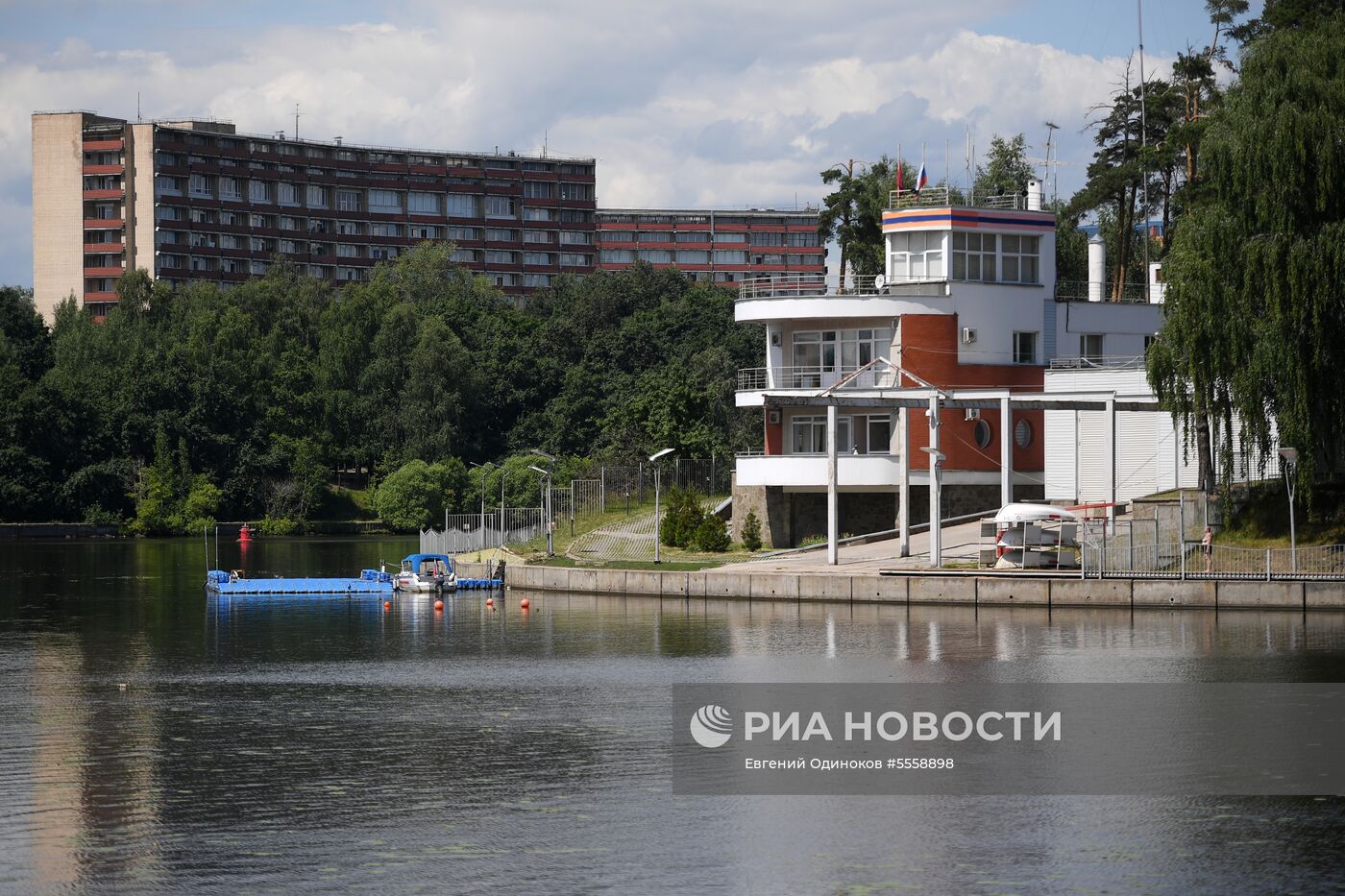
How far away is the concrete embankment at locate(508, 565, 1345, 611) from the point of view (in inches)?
1950

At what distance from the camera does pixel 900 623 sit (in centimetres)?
4981

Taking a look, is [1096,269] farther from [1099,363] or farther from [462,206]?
[462,206]

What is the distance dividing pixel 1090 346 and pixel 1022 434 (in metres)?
6.21

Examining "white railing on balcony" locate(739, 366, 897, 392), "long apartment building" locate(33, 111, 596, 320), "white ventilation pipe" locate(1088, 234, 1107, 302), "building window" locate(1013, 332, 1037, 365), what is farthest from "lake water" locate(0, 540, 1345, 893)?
"long apartment building" locate(33, 111, 596, 320)

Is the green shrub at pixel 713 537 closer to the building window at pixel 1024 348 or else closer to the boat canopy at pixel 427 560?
the boat canopy at pixel 427 560

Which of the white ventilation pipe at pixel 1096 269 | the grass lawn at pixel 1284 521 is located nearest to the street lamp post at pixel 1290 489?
the grass lawn at pixel 1284 521

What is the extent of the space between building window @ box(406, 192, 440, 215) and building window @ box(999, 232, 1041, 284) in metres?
120

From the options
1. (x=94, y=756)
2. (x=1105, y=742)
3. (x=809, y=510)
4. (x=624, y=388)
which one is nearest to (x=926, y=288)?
(x=809, y=510)

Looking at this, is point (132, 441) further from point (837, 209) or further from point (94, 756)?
point (94, 756)

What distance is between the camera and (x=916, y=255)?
71.2 meters

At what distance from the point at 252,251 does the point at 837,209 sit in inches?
3463

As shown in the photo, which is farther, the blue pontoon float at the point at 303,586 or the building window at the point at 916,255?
the building window at the point at 916,255

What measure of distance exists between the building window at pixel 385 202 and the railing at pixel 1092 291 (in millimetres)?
101866

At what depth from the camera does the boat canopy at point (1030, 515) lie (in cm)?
5609
